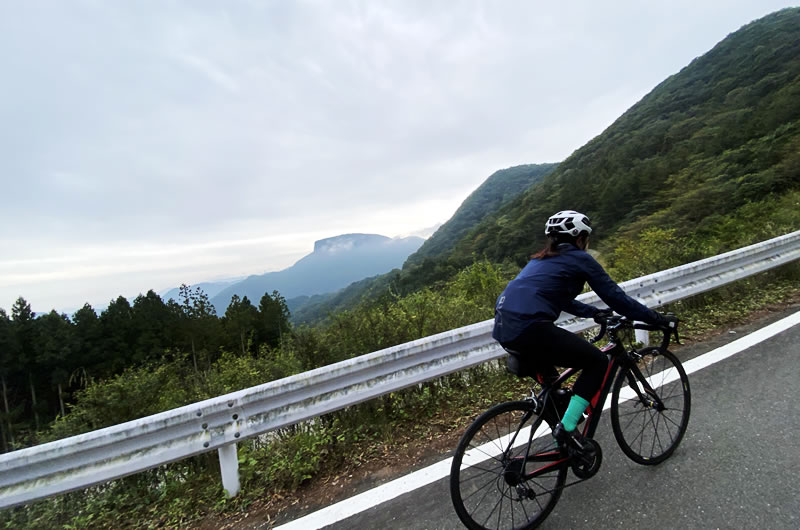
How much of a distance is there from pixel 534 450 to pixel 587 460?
0.31 meters

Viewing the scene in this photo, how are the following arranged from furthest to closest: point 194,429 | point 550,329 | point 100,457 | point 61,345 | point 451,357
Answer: point 61,345 < point 451,357 < point 194,429 < point 100,457 < point 550,329

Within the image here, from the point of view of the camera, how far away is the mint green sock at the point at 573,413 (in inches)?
82.0

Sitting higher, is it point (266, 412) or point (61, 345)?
point (266, 412)

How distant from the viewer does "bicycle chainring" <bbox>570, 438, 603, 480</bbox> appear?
6.86 ft

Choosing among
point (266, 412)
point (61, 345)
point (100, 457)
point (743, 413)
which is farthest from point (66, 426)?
point (61, 345)

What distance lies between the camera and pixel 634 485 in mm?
2160

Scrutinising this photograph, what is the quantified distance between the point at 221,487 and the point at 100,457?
86 centimetres

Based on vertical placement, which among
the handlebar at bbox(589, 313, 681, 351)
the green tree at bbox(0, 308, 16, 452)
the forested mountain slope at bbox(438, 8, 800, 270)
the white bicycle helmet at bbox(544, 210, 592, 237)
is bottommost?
the green tree at bbox(0, 308, 16, 452)

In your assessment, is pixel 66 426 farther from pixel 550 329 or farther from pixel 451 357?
pixel 550 329

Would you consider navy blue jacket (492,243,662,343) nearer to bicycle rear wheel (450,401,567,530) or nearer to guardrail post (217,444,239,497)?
bicycle rear wheel (450,401,567,530)

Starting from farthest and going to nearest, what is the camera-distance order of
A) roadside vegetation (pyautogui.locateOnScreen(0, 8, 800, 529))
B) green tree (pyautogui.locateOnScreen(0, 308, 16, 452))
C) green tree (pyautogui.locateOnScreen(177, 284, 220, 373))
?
green tree (pyautogui.locateOnScreen(177, 284, 220, 373)) → green tree (pyautogui.locateOnScreen(0, 308, 16, 452)) → roadside vegetation (pyautogui.locateOnScreen(0, 8, 800, 529))

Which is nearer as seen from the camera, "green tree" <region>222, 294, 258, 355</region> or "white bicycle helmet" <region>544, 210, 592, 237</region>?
"white bicycle helmet" <region>544, 210, 592, 237</region>

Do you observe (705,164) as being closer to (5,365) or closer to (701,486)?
(701,486)

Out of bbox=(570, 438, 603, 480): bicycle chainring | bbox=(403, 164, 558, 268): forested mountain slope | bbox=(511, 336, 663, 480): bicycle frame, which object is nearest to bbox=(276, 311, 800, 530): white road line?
bbox=(511, 336, 663, 480): bicycle frame
